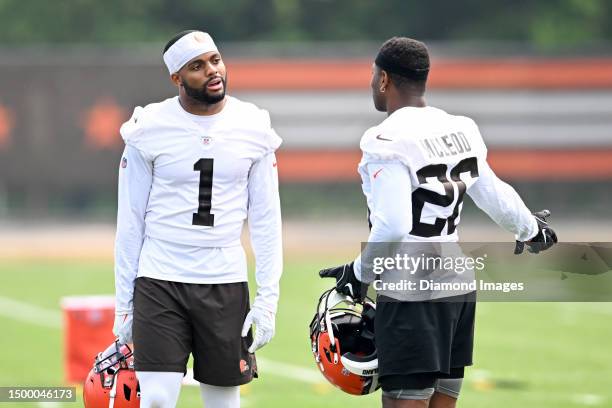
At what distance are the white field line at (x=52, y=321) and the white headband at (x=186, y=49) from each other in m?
3.63

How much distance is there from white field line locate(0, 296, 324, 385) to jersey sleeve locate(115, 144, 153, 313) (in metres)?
3.24

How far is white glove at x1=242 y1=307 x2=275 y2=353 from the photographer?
588 centimetres

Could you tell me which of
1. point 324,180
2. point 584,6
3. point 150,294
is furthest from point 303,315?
point 584,6

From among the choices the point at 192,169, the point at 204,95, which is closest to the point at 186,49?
the point at 204,95

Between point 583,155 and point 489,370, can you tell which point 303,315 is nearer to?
point 489,370

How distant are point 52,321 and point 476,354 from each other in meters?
4.78

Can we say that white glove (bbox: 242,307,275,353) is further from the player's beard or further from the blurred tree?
the blurred tree

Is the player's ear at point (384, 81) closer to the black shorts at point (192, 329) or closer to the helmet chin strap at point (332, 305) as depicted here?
the helmet chin strap at point (332, 305)

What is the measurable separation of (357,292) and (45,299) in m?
10.4

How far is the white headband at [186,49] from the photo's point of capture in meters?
5.84

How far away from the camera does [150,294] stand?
578cm

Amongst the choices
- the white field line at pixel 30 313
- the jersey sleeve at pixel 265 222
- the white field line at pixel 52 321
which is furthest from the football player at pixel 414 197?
the white field line at pixel 30 313

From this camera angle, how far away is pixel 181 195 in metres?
5.84

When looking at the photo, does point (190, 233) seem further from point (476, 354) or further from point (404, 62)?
point (476, 354)
